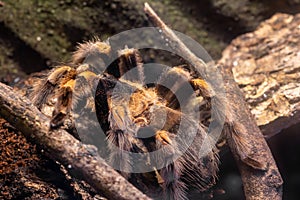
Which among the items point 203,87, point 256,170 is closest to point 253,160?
point 256,170

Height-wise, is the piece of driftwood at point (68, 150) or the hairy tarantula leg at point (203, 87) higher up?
the hairy tarantula leg at point (203, 87)

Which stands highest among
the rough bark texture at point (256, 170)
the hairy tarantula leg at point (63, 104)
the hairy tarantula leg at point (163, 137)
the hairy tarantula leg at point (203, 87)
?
the hairy tarantula leg at point (203, 87)

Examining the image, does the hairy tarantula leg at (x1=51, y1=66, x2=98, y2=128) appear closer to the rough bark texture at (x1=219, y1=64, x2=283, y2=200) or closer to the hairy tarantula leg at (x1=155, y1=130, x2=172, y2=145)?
the hairy tarantula leg at (x1=155, y1=130, x2=172, y2=145)

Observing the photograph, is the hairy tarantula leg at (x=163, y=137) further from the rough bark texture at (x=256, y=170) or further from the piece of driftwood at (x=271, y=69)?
the piece of driftwood at (x=271, y=69)

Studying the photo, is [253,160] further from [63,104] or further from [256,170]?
[63,104]

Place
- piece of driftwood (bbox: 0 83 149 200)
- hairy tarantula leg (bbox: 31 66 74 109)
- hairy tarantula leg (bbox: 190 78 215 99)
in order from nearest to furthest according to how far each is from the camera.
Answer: piece of driftwood (bbox: 0 83 149 200), hairy tarantula leg (bbox: 31 66 74 109), hairy tarantula leg (bbox: 190 78 215 99)

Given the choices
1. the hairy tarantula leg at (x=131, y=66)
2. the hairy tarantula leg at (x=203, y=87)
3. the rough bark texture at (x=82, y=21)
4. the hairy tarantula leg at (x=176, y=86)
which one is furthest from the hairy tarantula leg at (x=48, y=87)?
the rough bark texture at (x=82, y=21)

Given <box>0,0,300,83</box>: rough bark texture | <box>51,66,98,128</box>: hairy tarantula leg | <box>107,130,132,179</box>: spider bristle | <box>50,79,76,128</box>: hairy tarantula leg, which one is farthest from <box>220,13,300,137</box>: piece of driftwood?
<box>50,79,76,128</box>: hairy tarantula leg
